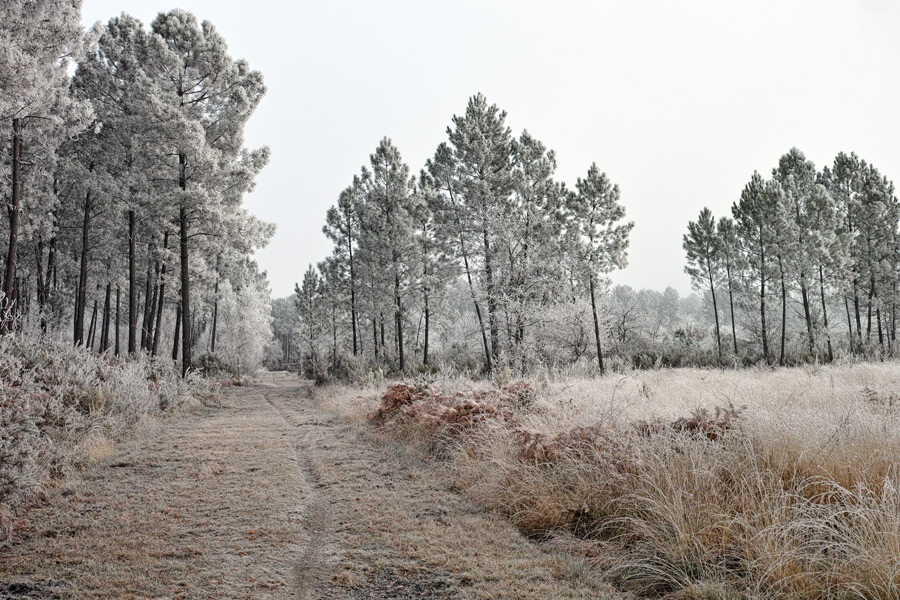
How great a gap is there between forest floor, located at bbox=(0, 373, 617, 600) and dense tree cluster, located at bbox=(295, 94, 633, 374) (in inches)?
491

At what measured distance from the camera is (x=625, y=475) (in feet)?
13.7

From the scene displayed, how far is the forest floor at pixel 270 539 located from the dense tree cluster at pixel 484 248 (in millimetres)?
12470

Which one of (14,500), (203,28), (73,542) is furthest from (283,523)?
(203,28)

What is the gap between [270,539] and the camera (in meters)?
4.01

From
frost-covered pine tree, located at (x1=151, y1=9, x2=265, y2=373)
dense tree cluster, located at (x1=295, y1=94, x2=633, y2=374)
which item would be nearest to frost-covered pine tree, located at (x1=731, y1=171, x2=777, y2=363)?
dense tree cluster, located at (x1=295, y1=94, x2=633, y2=374)

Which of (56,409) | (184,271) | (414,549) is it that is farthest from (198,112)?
(414,549)

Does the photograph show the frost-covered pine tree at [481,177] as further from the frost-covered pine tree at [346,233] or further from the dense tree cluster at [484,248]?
the frost-covered pine tree at [346,233]

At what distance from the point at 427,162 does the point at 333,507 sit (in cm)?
2193

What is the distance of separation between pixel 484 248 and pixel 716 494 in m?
17.7

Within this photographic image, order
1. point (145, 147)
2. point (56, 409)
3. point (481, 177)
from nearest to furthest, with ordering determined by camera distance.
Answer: point (56, 409), point (145, 147), point (481, 177)

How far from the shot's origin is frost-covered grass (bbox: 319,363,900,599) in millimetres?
2854

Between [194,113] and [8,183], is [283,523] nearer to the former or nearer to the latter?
[194,113]

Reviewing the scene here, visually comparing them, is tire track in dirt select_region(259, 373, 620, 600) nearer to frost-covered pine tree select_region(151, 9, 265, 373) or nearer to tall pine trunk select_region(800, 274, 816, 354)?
frost-covered pine tree select_region(151, 9, 265, 373)

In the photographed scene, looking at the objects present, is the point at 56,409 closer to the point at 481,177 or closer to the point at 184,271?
the point at 184,271
